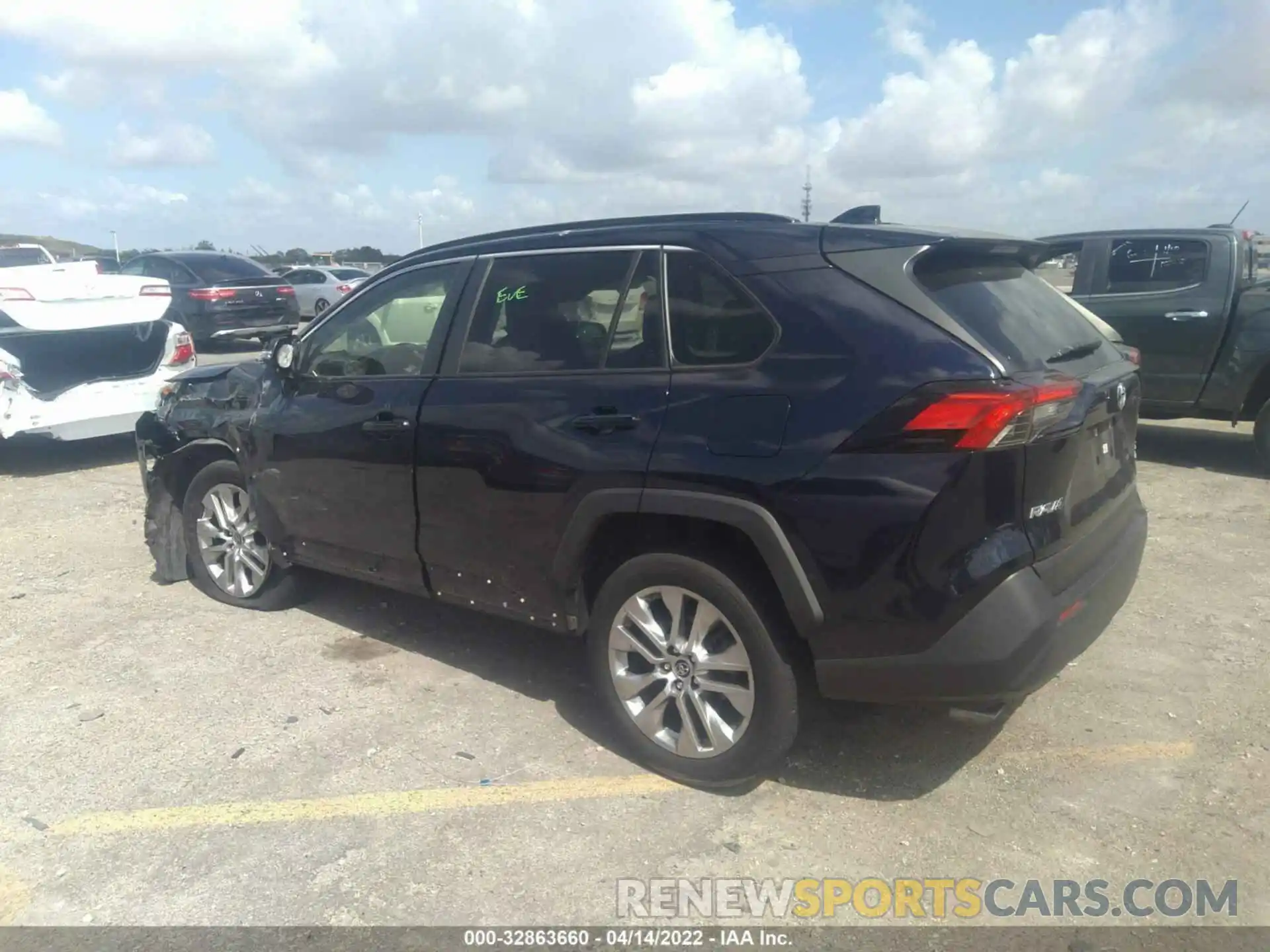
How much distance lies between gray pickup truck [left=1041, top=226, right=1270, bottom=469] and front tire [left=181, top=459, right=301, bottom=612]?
6.15 metres

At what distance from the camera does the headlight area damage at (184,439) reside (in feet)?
16.1

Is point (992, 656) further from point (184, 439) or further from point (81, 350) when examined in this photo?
point (81, 350)

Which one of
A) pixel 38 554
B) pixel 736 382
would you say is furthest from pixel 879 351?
pixel 38 554

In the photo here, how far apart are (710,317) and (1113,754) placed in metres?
2.14

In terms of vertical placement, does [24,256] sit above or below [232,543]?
above

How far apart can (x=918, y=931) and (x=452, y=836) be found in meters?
1.44

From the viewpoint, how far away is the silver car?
2475 cm

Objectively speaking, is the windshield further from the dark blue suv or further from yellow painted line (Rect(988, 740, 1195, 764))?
yellow painted line (Rect(988, 740, 1195, 764))

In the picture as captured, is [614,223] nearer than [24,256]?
Yes

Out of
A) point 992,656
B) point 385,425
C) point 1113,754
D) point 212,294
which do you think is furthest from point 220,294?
point 992,656

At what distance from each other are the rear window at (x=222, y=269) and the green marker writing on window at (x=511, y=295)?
13658mm

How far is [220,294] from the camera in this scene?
15500 millimetres

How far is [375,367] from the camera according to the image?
4.30 metres

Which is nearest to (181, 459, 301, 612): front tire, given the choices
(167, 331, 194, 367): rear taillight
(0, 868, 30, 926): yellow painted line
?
(0, 868, 30, 926): yellow painted line
